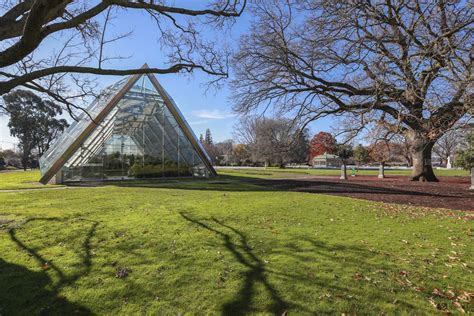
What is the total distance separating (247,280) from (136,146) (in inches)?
793

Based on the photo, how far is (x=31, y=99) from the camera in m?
45.3

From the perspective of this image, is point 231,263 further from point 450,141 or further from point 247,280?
point 450,141

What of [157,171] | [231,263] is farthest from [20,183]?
[231,263]

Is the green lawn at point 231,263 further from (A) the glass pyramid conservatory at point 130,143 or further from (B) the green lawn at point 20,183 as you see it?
(A) the glass pyramid conservatory at point 130,143

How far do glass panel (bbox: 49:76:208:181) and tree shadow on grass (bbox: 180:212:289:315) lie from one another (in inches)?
665

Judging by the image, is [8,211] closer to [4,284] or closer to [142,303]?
[4,284]

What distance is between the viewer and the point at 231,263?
478 cm

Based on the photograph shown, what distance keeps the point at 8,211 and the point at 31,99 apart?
45.6 meters

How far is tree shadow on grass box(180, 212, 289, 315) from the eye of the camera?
3.46m

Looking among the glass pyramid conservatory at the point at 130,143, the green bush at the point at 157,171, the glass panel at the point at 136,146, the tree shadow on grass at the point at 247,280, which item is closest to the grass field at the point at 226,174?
the glass pyramid conservatory at the point at 130,143

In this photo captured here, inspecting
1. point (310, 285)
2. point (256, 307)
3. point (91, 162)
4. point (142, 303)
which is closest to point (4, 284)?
point (142, 303)

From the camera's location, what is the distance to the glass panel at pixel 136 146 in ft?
66.2

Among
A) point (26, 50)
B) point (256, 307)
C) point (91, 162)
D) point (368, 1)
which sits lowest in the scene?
point (256, 307)

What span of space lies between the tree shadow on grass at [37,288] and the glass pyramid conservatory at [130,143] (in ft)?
51.6
